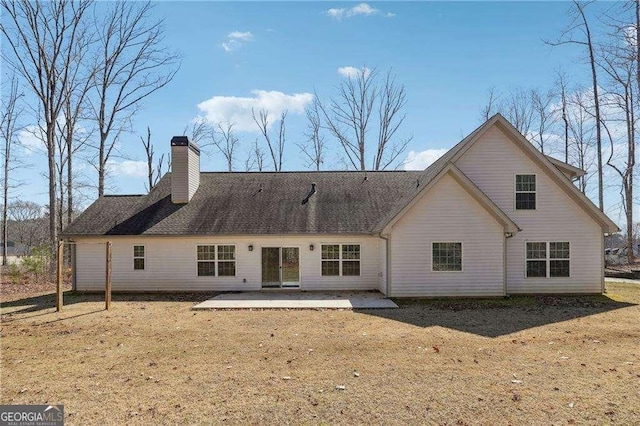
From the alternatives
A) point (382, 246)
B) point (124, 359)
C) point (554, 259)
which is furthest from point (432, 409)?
point (554, 259)

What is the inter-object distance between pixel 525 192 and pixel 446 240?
4075 mm

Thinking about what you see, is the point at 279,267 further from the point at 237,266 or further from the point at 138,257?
the point at 138,257

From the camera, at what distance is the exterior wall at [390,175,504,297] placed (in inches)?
588

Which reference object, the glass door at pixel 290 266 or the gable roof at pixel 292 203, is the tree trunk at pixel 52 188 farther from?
the glass door at pixel 290 266

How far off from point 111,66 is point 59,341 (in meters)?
26.2

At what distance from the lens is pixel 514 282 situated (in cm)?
1572

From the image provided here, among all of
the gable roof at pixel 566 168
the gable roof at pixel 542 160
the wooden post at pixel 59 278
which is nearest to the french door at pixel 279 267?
the wooden post at pixel 59 278

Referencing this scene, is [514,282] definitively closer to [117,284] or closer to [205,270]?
[205,270]

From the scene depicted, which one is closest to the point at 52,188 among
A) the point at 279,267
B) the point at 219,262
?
the point at 219,262

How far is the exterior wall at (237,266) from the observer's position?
17.4m

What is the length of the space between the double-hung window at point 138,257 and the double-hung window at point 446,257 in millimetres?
12304

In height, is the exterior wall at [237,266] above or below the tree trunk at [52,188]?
below

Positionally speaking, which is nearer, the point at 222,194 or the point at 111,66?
the point at 222,194

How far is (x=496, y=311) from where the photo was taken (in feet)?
41.4
